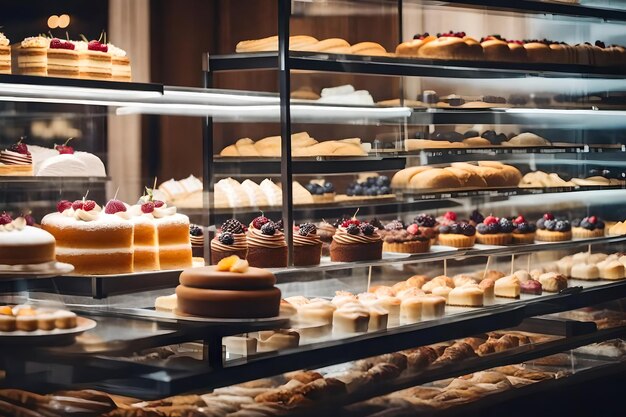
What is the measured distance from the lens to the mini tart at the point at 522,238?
6.51m

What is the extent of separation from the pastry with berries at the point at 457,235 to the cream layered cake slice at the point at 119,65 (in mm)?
2129

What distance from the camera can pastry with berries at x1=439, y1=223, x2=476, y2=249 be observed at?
20.0ft

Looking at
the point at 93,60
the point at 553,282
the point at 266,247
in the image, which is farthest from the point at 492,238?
the point at 93,60

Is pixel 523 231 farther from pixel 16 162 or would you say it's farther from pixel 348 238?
pixel 16 162

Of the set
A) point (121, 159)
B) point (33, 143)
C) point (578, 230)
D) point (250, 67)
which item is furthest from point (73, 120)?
point (578, 230)

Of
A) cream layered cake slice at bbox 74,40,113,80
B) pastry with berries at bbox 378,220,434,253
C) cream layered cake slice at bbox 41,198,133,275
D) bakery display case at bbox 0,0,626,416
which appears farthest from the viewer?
pastry with berries at bbox 378,220,434,253

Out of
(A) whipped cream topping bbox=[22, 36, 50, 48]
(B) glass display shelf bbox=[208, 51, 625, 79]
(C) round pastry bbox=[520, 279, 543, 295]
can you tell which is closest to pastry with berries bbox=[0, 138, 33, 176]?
(A) whipped cream topping bbox=[22, 36, 50, 48]

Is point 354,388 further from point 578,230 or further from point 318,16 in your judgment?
point 578,230

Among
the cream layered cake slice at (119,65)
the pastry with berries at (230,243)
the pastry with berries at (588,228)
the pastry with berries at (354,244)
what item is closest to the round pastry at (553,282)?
the pastry with berries at (588,228)

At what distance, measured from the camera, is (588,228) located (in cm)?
718

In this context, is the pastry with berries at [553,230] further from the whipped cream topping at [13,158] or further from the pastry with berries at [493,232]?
the whipped cream topping at [13,158]

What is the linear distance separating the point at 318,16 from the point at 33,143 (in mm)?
1908

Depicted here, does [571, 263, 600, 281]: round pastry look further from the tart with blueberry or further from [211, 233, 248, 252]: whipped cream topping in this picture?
[211, 233, 248, 252]: whipped cream topping

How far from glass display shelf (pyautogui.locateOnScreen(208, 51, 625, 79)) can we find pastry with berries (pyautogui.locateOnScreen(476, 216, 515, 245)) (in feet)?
2.93
